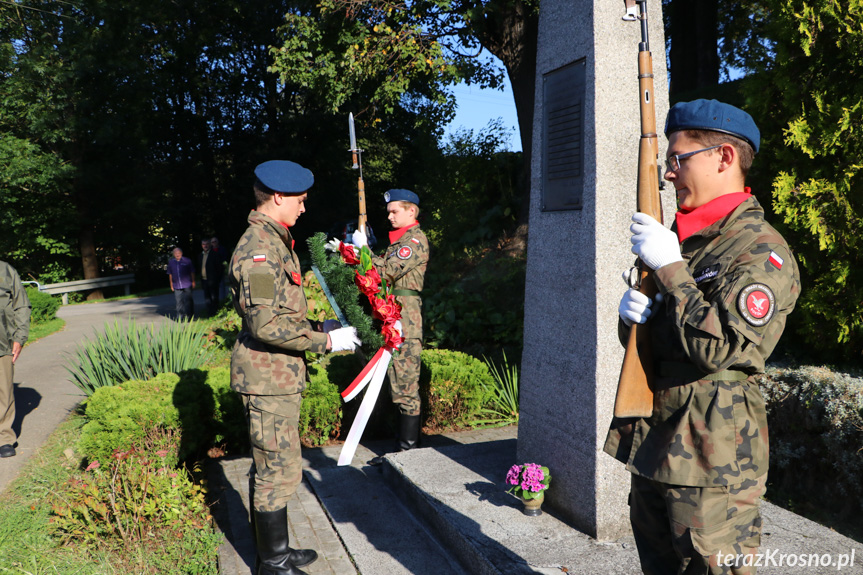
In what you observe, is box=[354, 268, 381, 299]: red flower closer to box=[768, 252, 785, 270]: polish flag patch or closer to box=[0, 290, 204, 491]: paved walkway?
box=[768, 252, 785, 270]: polish flag patch

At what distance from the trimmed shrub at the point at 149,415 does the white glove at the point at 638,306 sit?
4167 mm

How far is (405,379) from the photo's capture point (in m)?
5.66

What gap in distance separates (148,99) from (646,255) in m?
25.8

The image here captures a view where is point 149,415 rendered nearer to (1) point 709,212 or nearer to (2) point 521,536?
(2) point 521,536

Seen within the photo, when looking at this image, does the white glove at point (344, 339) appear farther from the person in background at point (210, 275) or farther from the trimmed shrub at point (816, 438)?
the person in background at point (210, 275)

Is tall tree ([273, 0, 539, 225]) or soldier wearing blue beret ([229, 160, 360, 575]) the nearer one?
soldier wearing blue beret ([229, 160, 360, 575])

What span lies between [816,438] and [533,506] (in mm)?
2181

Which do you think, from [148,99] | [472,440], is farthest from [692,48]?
[148,99]

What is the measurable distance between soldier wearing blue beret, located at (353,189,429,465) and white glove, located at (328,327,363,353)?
1.50m

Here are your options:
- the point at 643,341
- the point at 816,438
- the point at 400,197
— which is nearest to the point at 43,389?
the point at 400,197

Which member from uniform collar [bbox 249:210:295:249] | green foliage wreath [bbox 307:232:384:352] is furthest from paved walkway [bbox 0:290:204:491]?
uniform collar [bbox 249:210:295:249]

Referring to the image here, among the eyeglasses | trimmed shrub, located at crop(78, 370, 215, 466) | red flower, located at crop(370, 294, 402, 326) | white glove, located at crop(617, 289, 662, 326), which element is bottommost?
trimmed shrub, located at crop(78, 370, 215, 466)

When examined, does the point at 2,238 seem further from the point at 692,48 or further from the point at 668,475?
the point at 668,475

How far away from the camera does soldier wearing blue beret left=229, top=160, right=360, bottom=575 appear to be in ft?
11.9
